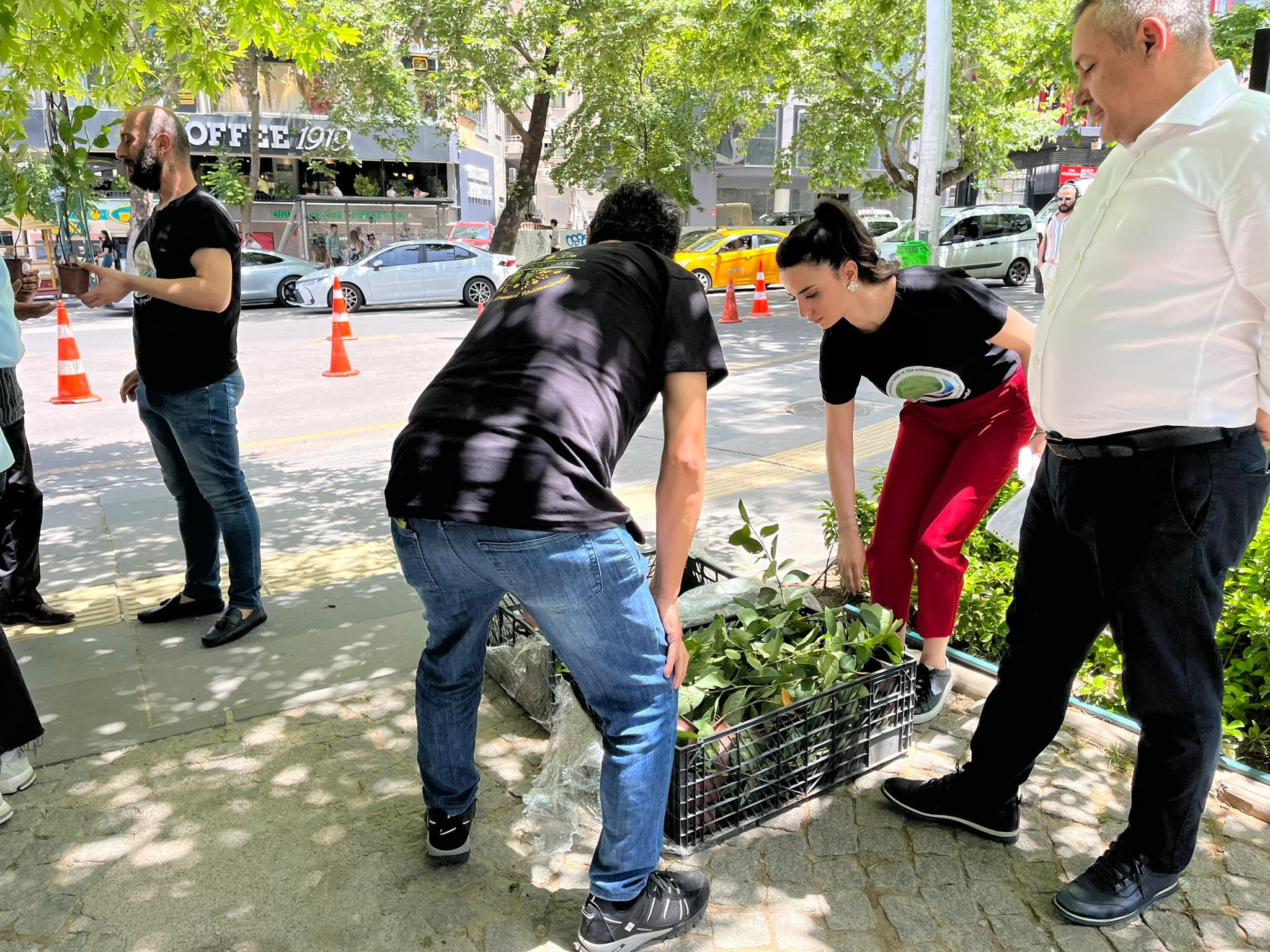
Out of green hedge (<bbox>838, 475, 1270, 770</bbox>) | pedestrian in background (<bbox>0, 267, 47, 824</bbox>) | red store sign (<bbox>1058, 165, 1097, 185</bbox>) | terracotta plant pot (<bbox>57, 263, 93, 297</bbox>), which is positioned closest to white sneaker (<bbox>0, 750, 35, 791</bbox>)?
pedestrian in background (<bbox>0, 267, 47, 824</bbox>)

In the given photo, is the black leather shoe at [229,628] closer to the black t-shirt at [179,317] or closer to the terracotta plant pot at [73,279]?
the black t-shirt at [179,317]

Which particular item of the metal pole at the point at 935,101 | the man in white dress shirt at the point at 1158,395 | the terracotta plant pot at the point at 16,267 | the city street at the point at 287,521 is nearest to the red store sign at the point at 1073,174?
the city street at the point at 287,521

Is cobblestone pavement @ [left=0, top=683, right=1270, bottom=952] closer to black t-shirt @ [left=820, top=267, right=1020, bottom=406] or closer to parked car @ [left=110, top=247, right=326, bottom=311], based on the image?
black t-shirt @ [left=820, top=267, right=1020, bottom=406]

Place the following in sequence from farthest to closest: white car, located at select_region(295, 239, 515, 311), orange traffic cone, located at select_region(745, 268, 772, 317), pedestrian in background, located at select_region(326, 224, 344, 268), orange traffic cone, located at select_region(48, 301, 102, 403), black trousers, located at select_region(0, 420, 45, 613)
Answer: pedestrian in background, located at select_region(326, 224, 344, 268) → white car, located at select_region(295, 239, 515, 311) → orange traffic cone, located at select_region(745, 268, 772, 317) → orange traffic cone, located at select_region(48, 301, 102, 403) → black trousers, located at select_region(0, 420, 45, 613)

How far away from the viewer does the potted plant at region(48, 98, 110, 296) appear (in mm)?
3764

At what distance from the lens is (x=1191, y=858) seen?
2.52 meters

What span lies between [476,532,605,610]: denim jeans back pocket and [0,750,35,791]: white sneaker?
196cm

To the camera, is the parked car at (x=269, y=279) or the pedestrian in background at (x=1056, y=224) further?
the parked car at (x=269, y=279)

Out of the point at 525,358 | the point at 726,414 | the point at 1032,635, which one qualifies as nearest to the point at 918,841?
the point at 1032,635

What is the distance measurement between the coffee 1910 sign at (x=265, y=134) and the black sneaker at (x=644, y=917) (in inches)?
1261

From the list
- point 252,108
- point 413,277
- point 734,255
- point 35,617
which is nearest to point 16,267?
point 35,617

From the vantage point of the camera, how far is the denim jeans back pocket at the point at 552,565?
2.01 meters

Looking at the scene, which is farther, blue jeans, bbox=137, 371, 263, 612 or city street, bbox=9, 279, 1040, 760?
blue jeans, bbox=137, 371, 263, 612

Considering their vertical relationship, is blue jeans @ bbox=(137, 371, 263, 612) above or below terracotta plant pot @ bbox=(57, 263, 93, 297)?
below
